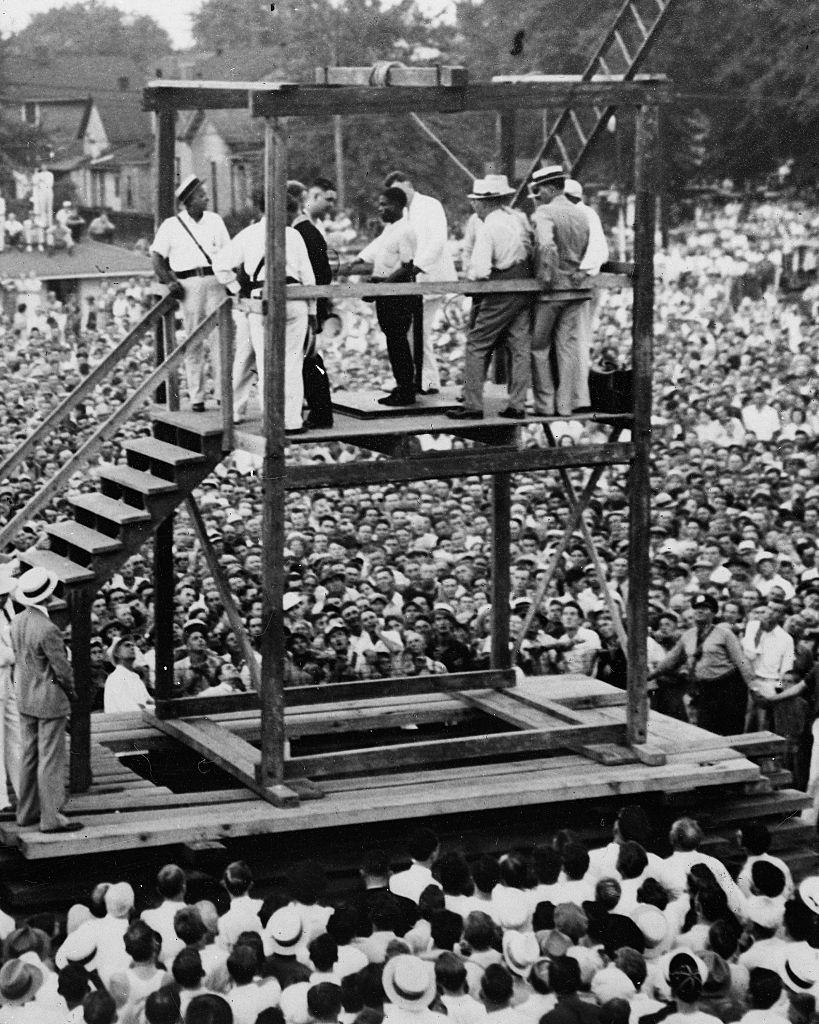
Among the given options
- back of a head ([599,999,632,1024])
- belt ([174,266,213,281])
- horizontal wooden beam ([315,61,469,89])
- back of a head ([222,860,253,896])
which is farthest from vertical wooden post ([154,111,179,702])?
back of a head ([599,999,632,1024])

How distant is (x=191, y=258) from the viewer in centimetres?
1395

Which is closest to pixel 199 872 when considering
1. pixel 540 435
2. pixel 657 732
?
pixel 657 732

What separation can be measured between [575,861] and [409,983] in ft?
6.07

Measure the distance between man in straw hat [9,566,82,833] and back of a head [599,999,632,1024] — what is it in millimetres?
4184

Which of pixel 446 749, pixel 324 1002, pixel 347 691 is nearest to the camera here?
pixel 324 1002

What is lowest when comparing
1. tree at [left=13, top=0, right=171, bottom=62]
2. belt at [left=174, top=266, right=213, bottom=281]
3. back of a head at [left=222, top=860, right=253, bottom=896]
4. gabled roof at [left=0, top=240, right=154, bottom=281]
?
back of a head at [left=222, top=860, right=253, bottom=896]

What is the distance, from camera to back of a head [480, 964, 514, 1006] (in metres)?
9.07

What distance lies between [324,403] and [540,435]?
17061mm

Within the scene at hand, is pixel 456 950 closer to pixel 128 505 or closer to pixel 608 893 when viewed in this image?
pixel 608 893

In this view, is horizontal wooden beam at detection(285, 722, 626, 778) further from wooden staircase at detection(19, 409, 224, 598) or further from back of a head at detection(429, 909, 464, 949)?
back of a head at detection(429, 909, 464, 949)

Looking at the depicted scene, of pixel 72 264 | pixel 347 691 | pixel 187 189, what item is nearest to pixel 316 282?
pixel 187 189

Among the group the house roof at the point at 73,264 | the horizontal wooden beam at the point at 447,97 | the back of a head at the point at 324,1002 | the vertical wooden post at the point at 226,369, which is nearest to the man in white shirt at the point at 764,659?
the horizontal wooden beam at the point at 447,97

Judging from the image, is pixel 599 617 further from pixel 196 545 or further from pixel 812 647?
pixel 196 545

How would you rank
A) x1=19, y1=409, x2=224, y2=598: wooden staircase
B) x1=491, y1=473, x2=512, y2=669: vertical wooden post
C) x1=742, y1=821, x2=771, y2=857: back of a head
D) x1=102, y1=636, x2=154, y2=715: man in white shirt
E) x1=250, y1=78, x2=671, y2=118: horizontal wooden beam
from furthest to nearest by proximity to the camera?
x1=102, y1=636, x2=154, y2=715: man in white shirt, x1=491, y1=473, x2=512, y2=669: vertical wooden post, x1=19, y1=409, x2=224, y2=598: wooden staircase, x1=250, y1=78, x2=671, y2=118: horizontal wooden beam, x1=742, y1=821, x2=771, y2=857: back of a head
